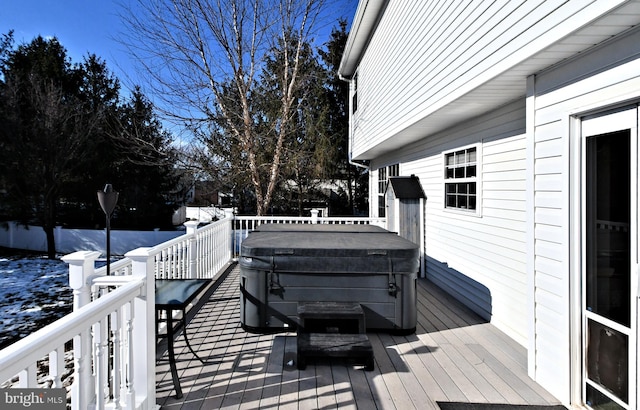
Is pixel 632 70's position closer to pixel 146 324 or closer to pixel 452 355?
pixel 452 355

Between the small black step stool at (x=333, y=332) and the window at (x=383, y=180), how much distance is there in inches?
203

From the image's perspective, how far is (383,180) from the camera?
9.59 meters

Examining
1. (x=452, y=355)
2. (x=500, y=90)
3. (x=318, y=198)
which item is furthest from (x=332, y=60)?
(x=452, y=355)

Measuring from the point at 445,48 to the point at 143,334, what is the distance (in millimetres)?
4020

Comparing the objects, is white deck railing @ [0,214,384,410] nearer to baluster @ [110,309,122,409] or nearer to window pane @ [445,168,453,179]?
baluster @ [110,309,122,409]

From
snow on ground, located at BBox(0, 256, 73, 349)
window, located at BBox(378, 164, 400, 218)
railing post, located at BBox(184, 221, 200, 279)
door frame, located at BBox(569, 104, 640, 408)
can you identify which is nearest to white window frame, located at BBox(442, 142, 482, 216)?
door frame, located at BBox(569, 104, 640, 408)

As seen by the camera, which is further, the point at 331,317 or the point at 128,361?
the point at 331,317

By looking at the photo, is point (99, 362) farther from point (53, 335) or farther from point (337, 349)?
point (337, 349)

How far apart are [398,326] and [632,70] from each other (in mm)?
2695

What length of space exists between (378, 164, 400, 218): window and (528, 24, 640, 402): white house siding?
17.6ft

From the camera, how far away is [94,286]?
2186 mm

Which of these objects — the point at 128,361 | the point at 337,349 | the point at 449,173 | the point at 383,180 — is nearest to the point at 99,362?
the point at 128,361

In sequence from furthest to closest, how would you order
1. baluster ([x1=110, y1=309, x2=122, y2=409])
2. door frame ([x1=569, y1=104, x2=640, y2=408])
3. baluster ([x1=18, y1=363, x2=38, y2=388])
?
door frame ([x1=569, y1=104, x2=640, y2=408]) → baluster ([x1=110, y1=309, x2=122, y2=409]) → baluster ([x1=18, y1=363, x2=38, y2=388])

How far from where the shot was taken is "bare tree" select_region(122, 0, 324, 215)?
1078 centimetres
